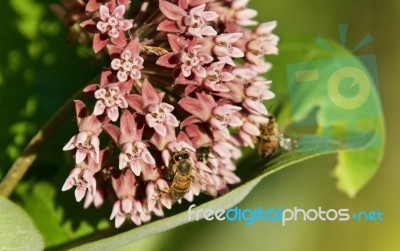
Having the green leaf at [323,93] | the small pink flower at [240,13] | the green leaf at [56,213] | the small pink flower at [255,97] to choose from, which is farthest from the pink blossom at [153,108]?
the green leaf at [323,93]

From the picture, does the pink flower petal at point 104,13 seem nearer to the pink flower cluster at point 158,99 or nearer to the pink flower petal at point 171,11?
the pink flower cluster at point 158,99

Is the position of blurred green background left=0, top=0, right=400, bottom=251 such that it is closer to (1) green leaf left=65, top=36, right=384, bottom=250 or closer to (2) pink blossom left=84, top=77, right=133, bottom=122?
(1) green leaf left=65, top=36, right=384, bottom=250

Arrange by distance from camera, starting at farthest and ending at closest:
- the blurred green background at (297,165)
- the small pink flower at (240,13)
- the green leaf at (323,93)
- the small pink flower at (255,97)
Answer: the green leaf at (323,93)
the blurred green background at (297,165)
the small pink flower at (240,13)
the small pink flower at (255,97)

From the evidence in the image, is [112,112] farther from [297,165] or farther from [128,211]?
[297,165]

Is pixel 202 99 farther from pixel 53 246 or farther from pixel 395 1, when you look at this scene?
pixel 395 1

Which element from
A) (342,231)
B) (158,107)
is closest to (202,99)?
(158,107)

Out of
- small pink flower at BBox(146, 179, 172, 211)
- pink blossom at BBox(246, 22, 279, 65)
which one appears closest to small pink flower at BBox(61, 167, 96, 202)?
small pink flower at BBox(146, 179, 172, 211)
